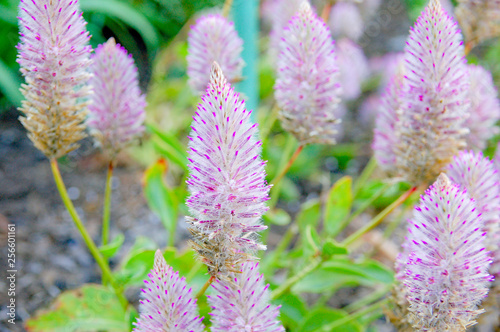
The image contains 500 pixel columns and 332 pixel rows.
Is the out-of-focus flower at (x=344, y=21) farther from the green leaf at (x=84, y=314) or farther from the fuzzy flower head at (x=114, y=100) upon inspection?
the green leaf at (x=84, y=314)

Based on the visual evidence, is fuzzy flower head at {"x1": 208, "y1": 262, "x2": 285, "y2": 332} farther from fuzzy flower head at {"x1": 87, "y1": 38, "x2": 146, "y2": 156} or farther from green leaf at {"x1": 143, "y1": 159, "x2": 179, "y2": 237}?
green leaf at {"x1": 143, "y1": 159, "x2": 179, "y2": 237}

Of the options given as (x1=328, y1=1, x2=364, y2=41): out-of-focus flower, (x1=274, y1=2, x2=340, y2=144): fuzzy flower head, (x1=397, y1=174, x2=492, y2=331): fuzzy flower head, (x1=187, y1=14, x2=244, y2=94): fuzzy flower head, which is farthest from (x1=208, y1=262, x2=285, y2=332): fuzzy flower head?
(x1=328, y1=1, x2=364, y2=41): out-of-focus flower

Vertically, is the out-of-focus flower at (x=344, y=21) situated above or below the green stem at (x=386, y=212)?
above

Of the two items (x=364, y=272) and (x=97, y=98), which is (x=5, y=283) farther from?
(x=364, y=272)

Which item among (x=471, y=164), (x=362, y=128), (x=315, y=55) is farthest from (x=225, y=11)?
(x=362, y=128)

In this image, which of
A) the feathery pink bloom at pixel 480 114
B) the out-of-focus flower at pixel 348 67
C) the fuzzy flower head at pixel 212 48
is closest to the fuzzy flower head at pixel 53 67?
the fuzzy flower head at pixel 212 48

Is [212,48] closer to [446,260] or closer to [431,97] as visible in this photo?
[431,97]
